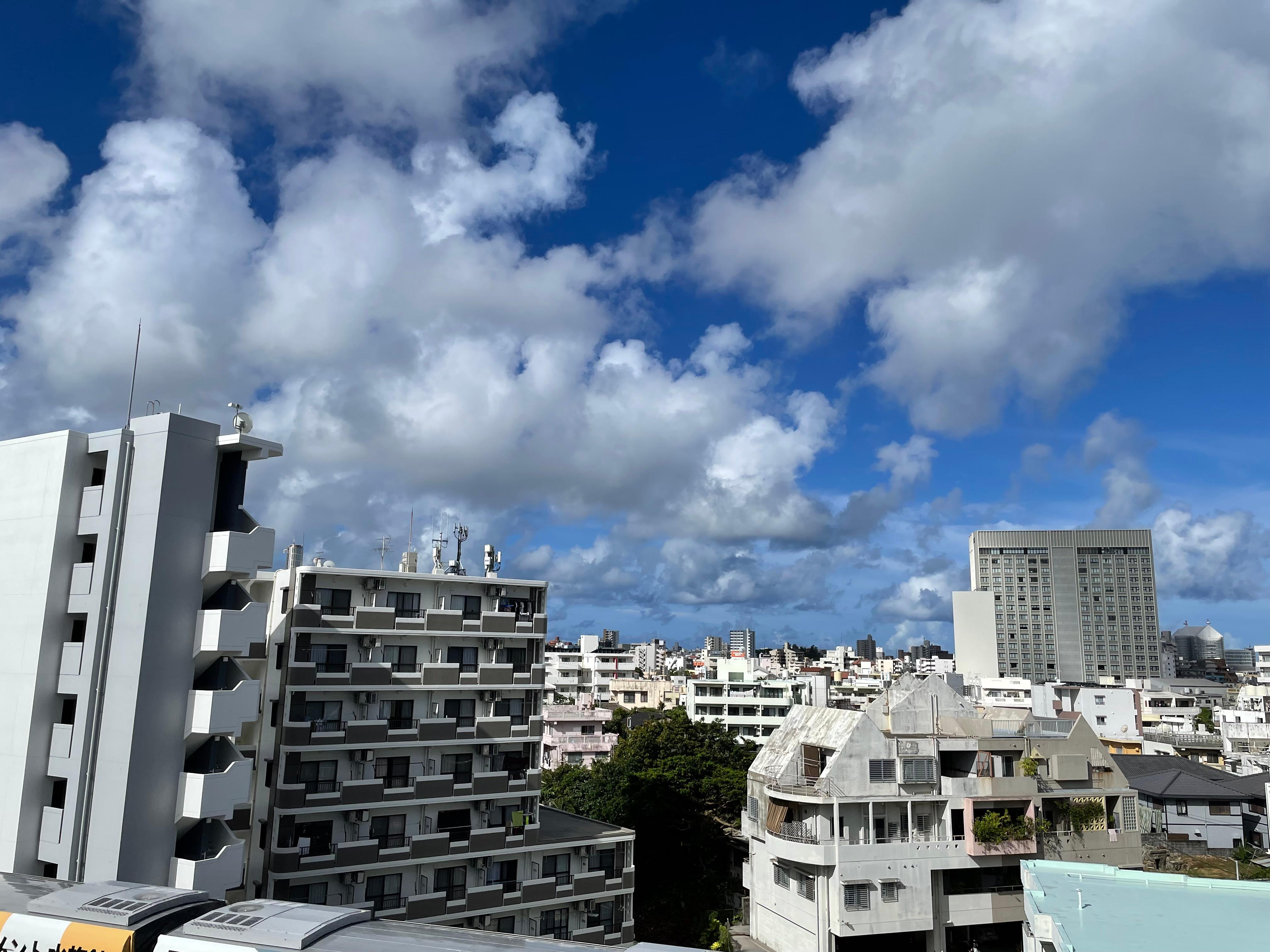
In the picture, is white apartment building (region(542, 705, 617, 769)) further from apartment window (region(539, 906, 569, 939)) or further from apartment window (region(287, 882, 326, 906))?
apartment window (region(287, 882, 326, 906))

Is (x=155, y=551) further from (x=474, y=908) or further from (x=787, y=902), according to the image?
(x=787, y=902)

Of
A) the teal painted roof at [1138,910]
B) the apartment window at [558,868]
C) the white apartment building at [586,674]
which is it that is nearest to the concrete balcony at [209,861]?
the teal painted roof at [1138,910]

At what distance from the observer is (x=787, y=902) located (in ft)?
130

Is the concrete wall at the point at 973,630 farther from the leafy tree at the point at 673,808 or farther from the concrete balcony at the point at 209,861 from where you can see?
the concrete balcony at the point at 209,861

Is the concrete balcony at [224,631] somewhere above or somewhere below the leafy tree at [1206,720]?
above

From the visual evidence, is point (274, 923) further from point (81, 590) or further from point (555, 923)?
point (555, 923)

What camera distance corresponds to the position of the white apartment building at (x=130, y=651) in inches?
749

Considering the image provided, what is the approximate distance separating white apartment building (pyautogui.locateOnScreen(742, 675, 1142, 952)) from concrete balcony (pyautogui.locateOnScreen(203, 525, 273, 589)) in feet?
88.6

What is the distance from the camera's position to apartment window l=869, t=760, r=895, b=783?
129 feet

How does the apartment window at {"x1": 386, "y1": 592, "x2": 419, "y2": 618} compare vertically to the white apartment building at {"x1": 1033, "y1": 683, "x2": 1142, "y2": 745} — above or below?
above

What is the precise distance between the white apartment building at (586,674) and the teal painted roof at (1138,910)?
7343 cm

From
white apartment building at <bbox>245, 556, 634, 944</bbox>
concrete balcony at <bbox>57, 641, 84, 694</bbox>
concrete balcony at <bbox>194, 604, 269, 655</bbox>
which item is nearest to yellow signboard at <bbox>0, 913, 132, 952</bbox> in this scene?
concrete balcony at <bbox>194, 604, 269, 655</bbox>

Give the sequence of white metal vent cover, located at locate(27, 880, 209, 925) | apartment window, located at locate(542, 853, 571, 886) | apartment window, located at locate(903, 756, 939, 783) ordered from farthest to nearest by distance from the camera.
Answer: apartment window, located at locate(903, 756, 939, 783) → apartment window, located at locate(542, 853, 571, 886) → white metal vent cover, located at locate(27, 880, 209, 925)

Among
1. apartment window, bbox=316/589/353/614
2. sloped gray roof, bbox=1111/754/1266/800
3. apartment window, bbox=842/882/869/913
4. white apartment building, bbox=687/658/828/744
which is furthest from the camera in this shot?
white apartment building, bbox=687/658/828/744
